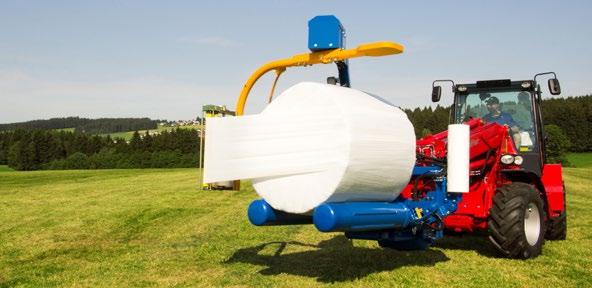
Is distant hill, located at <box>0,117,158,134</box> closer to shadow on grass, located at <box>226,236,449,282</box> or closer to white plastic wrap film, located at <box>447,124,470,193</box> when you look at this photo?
shadow on grass, located at <box>226,236,449,282</box>

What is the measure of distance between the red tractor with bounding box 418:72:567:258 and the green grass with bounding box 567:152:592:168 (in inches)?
2347

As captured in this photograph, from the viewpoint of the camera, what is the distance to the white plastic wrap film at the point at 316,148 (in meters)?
5.39

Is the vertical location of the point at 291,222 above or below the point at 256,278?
above

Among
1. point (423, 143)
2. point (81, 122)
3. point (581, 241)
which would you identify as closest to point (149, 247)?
point (423, 143)

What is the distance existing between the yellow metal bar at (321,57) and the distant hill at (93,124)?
110737 mm

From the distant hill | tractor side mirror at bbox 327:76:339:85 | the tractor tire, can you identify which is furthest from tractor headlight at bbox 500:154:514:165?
the distant hill

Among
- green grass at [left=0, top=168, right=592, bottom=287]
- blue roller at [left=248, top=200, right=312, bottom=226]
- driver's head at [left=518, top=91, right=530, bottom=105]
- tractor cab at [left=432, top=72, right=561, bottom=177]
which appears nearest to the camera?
blue roller at [left=248, top=200, right=312, bottom=226]

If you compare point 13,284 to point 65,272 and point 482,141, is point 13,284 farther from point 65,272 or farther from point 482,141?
point 482,141

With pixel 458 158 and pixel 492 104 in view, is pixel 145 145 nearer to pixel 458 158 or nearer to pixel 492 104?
pixel 492 104

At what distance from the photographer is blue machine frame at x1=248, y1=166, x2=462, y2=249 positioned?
17.6 feet

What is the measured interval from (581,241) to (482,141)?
3.26 metres

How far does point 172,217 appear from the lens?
1308cm

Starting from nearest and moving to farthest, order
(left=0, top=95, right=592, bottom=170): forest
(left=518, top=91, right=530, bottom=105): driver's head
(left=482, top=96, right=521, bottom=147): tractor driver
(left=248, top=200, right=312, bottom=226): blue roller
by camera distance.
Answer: (left=248, top=200, right=312, bottom=226): blue roller, (left=482, top=96, right=521, bottom=147): tractor driver, (left=518, top=91, right=530, bottom=105): driver's head, (left=0, top=95, right=592, bottom=170): forest

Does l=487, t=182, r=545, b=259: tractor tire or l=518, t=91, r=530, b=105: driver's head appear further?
l=518, t=91, r=530, b=105: driver's head
